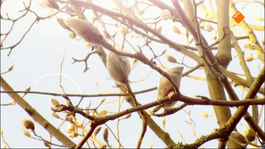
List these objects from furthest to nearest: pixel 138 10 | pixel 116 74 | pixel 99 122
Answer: pixel 138 10, pixel 116 74, pixel 99 122

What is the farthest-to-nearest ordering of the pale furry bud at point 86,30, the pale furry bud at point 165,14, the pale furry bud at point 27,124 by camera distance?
the pale furry bud at point 165,14, the pale furry bud at point 27,124, the pale furry bud at point 86,30

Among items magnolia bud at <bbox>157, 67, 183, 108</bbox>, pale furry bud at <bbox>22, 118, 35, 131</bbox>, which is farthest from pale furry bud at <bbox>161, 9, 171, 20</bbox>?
pale furry bud at <bbox>22, 118, 35, 131</bbox>

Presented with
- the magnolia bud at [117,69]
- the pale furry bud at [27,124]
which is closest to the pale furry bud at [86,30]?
the magnolia bud at [117,69]

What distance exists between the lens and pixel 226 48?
737mm

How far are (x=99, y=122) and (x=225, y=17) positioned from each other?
60 cm

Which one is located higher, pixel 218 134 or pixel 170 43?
pixel 170 43

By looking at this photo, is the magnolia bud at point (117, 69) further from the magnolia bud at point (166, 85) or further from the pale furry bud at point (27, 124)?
the pale furry bud at point (27, 124)

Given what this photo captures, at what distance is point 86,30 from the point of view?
0.38 m

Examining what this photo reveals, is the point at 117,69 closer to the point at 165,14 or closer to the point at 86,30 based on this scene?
the point at 86,30

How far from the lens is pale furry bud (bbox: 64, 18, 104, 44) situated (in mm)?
376

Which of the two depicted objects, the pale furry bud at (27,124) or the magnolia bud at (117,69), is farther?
the pale furry bud at (27,124)

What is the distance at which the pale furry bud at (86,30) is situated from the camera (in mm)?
376

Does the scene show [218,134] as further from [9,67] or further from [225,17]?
[9,67]

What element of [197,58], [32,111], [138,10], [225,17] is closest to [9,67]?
[32,111]
